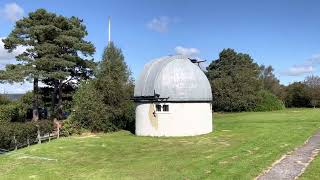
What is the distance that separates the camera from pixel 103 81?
35656 mm

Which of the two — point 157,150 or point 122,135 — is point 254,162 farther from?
point 122,135

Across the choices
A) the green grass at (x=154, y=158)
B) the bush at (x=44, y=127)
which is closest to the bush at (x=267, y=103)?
the green grass at (x=154, y=158)

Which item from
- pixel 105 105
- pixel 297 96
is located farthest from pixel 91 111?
pixel 297 96

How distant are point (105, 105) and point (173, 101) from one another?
732cm

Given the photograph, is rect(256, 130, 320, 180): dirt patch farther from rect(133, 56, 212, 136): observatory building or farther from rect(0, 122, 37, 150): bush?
rect(0, 122, 37, 150): bush

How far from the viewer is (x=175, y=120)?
97.9 ft

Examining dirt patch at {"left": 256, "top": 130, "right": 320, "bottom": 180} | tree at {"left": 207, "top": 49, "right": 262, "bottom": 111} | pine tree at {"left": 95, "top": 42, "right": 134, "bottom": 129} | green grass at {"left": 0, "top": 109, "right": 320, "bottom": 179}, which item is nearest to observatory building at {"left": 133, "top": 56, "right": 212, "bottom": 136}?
green grass at {"left": 0, "top": 109, "right": 320, "bottom": 179}

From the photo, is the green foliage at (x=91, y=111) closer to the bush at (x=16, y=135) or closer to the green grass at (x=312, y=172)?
the bush at (x=16, y=135)

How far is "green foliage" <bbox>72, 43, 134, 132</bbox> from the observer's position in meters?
34.1

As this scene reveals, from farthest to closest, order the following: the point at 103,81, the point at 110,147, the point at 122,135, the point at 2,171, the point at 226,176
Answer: the point at 103,81 < the point at 122,135 < the point at 110,147 < the point at 2,171 < the point at 226,176

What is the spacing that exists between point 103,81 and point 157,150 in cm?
1366

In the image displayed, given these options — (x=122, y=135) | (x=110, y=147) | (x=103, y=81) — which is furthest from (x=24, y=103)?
(x=110, y=147)

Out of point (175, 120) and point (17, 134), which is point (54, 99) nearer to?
point (17, 134)

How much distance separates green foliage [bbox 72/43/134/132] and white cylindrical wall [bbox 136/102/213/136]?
14.1 ft
